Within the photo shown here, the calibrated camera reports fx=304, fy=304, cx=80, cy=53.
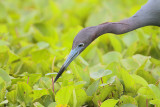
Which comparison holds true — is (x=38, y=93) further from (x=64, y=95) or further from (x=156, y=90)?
(x=156, y=90)

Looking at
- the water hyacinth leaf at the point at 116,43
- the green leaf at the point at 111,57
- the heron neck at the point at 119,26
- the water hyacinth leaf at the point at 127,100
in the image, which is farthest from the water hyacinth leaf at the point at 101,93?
the water hyacinth leaf at the point at 116,43

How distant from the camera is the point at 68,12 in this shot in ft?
15.7

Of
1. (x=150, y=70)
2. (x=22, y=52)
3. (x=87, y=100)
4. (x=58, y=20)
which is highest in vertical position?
(x=58, y=20)

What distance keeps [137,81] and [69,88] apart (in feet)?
2.15

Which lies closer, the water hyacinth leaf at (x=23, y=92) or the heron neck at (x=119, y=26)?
the water hyacinth leaf at (x=23, y=92)

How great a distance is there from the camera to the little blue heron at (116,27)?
8.17 ft

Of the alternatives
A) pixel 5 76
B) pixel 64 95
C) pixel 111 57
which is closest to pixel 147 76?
pixel 111 57

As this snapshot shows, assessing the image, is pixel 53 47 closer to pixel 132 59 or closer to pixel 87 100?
pixel 132 59

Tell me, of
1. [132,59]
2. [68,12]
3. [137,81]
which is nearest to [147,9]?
[132,59]

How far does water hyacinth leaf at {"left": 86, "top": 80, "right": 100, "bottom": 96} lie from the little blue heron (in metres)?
0.27

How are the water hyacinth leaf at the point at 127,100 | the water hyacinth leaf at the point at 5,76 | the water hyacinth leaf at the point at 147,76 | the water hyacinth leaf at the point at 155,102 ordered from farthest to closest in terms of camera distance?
the water hyacinth leaf at the point at 147,76 → the water hyacinth leaf at the point at 5,76 → the water hyacinth leaf at the point at 127,100 → the water hyacinth leaf at the point at 155,102

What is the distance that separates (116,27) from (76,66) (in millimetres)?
504

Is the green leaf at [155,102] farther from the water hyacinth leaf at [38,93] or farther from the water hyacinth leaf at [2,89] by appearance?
the water hyacinth leaf at [2,89]

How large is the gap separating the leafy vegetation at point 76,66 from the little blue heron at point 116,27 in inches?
9.2
